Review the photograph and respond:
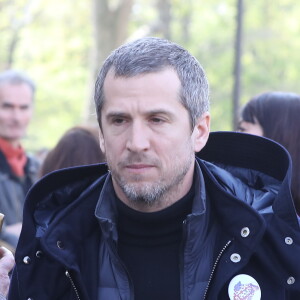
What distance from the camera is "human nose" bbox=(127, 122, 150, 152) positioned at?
2674 millimetres

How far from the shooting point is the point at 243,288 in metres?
2.64

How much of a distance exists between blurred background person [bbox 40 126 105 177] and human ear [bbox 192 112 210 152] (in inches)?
65.7

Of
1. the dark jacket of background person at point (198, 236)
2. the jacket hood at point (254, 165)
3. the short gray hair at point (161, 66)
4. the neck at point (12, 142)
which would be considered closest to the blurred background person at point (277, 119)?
the jacket hood at point (254, 165)

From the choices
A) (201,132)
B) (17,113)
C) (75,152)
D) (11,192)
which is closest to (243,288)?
(201,132)

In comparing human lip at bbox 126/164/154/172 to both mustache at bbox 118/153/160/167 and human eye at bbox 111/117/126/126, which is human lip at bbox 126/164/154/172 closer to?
mustache at bbox 118/153/160/167

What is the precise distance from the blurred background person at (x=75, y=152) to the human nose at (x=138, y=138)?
5.90ft

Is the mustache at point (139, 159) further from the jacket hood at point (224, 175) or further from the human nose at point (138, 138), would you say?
the jacket hood at point (224, 175)

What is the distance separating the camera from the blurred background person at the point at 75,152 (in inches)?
178

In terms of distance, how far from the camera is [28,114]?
638 centimetres

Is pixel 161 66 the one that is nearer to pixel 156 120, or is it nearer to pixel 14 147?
pixel 156 120

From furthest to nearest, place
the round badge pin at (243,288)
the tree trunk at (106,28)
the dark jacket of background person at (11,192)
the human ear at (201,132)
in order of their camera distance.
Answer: the tree trunk at (106,28)
the dark jacket of background person at (11,192)
the human ear at (201,132)
the round badge pin at (243,288)

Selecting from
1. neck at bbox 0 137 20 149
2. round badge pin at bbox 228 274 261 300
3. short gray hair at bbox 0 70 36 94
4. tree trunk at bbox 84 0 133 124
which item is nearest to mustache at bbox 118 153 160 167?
round badge pin at bbox 228 274 261 300

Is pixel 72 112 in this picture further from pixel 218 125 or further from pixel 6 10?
pixel 218 125

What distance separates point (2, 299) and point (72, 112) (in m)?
21.3
